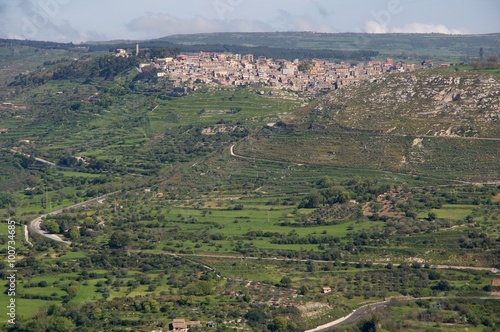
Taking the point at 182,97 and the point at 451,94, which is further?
the point at 182,97

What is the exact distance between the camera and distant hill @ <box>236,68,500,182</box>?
6588 centimetres

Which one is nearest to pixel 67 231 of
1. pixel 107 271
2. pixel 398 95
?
pixel 107 271

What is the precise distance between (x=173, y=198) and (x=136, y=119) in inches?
1014

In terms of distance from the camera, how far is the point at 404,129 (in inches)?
2778

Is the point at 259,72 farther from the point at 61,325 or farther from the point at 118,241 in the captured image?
the point at 61,325

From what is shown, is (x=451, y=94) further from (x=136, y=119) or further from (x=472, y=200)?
(x=136, y=119)

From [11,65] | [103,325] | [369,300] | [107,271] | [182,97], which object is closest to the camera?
[103,325]

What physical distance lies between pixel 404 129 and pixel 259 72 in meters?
40.9

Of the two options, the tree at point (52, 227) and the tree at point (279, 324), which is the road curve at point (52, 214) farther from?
the tree at point (279, 324)

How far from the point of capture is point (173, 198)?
64.4 m

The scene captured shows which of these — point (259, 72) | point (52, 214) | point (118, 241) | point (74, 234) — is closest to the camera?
point (118, 241)

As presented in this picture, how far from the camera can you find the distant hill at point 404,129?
65875 mm

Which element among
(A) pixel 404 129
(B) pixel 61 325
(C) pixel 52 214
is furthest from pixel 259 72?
(B) pixel 61 325

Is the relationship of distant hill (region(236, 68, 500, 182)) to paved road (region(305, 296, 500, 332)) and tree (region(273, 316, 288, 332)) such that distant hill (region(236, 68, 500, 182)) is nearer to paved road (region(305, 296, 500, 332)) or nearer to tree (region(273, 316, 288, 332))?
paved road (region(305, 296, 500, 332))
